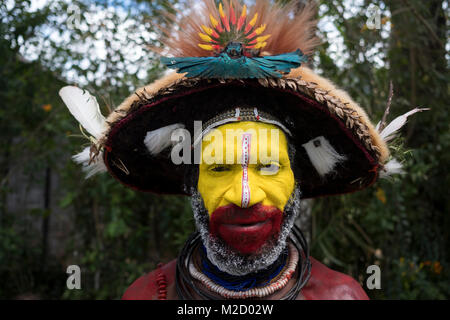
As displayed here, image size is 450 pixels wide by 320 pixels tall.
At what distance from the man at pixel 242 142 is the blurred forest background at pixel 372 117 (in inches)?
35.0

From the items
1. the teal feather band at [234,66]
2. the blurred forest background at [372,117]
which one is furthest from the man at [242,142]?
the blurred forest background at [372,117]

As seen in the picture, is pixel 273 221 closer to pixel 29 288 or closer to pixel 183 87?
pixel 183 87

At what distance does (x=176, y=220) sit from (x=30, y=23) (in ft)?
6.29

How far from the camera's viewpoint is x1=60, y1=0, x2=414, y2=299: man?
147cm

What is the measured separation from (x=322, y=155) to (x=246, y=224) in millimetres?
563

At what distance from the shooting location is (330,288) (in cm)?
172

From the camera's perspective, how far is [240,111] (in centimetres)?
156

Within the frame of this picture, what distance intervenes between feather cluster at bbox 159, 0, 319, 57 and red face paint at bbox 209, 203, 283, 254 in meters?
0.65

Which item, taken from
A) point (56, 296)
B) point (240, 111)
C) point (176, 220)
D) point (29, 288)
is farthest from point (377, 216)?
A: point (29, 288)

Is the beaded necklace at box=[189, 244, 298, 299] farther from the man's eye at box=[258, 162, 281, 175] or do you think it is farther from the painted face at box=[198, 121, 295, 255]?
the man's eye at box=[258, 162, 281, 175]

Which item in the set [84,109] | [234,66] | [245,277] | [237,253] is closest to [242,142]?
[234,66]

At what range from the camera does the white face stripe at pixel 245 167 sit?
139 cm

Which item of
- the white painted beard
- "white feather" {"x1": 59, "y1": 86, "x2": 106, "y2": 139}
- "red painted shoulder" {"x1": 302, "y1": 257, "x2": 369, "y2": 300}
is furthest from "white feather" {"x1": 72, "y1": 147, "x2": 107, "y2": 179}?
"red painted shoulder" {"x1": 302, "y1": 257, "x2": 369, "y2": 300}

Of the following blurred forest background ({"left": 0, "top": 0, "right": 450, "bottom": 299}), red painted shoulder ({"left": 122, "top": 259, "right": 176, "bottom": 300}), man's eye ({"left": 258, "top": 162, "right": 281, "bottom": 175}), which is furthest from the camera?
blurred forest background ({"left": 0, "top": 0, "right": 450, "bottom": 299})
